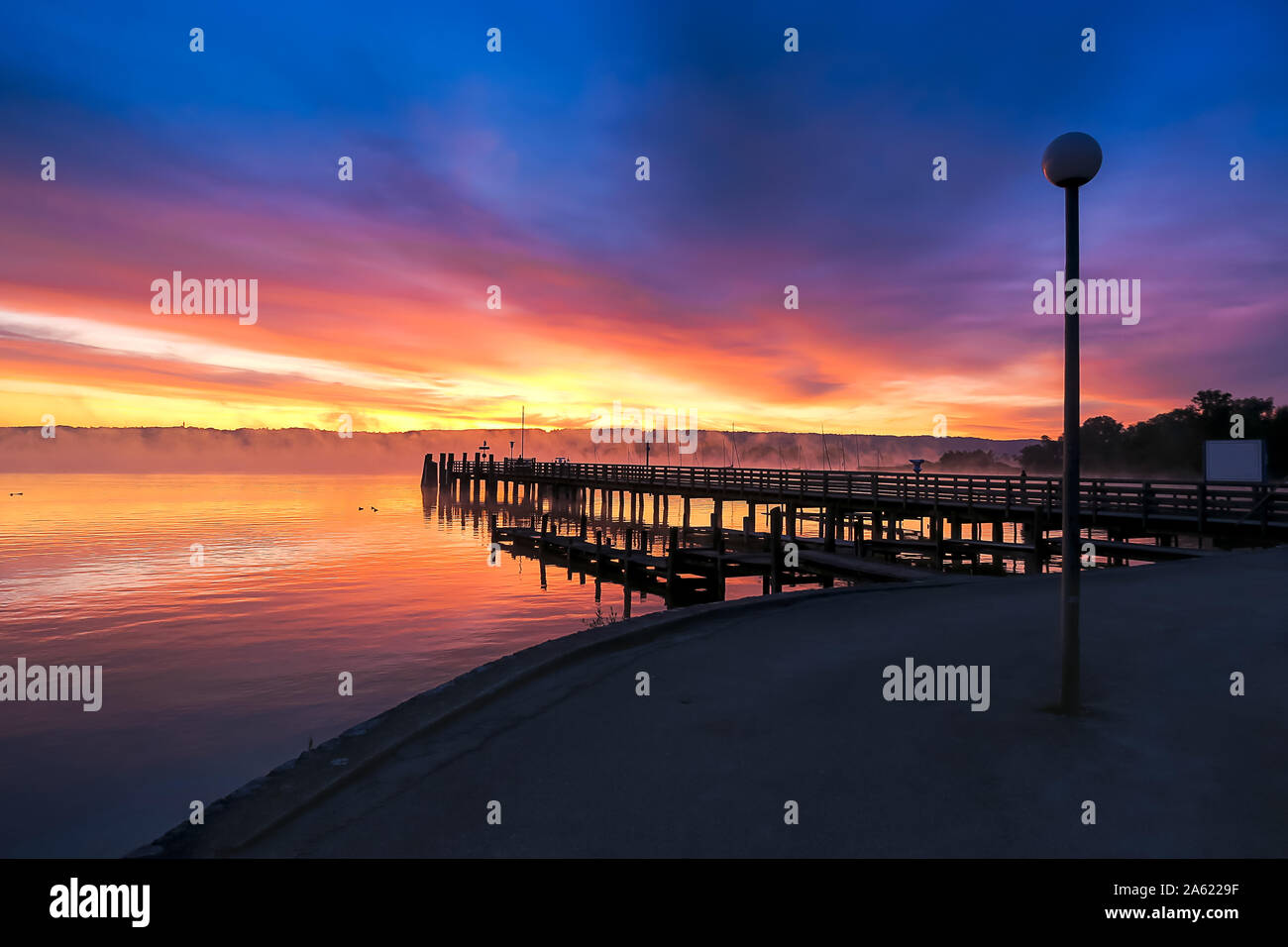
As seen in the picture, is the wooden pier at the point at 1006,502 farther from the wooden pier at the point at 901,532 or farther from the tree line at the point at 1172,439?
the tree line at the point at 1172,439

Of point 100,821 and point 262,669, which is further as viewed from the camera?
point 262,669

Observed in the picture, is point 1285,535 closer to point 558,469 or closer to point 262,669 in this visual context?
point 262,669

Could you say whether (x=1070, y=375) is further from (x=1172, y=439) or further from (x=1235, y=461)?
(x=1172, y=439)

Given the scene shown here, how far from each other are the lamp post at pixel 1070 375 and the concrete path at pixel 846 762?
1.75 feet

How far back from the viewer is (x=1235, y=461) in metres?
24.0

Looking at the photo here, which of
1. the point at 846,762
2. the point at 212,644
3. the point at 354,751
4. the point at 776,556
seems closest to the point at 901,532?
the point at 776,556

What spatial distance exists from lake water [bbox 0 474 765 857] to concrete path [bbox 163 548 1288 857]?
7.07 meters

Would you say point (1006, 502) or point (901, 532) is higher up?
point (1006, 502)

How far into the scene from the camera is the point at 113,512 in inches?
2761

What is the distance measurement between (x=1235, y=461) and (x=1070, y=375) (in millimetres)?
24962

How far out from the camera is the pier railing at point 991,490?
21.8 meters
